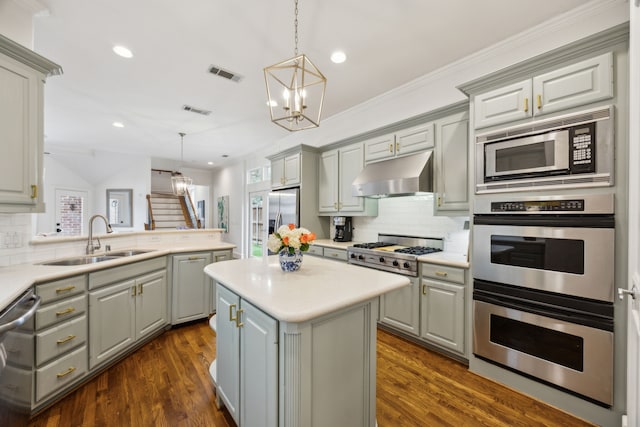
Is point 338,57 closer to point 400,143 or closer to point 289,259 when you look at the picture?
point 400,143

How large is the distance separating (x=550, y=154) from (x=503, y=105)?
51 centimetres

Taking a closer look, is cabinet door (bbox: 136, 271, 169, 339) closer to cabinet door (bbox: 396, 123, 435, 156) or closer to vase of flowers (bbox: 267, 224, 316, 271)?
vase of flowers (bbox: 267, 224, 316, 271)

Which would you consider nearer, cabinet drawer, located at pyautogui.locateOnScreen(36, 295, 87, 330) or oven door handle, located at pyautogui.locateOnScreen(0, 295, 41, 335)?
oven door handle, located at pyautogui.locateOnScreen(0, 295, 41, 335)

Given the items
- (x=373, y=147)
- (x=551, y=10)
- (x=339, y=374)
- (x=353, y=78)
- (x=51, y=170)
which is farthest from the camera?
(x=51, y=170)

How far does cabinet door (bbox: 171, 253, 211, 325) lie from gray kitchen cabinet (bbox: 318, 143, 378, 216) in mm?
1844

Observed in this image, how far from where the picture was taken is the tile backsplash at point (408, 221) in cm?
302

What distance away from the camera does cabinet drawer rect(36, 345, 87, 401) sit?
1.79 meters

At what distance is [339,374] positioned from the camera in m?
1.33

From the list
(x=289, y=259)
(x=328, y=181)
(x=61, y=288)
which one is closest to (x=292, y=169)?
(x=328, y=181)

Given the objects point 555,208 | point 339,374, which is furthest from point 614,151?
point 339,374

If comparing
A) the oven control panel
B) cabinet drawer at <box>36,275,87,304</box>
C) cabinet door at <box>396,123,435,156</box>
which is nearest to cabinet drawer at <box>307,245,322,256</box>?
cabinet door at <box>396,123,435,156</box>

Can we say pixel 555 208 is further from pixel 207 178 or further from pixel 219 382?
pixel 207 178

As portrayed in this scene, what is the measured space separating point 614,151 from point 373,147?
2.17 meters

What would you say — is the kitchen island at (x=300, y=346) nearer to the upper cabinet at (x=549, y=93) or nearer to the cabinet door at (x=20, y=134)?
the cabinet door at (x=20, y=134)
